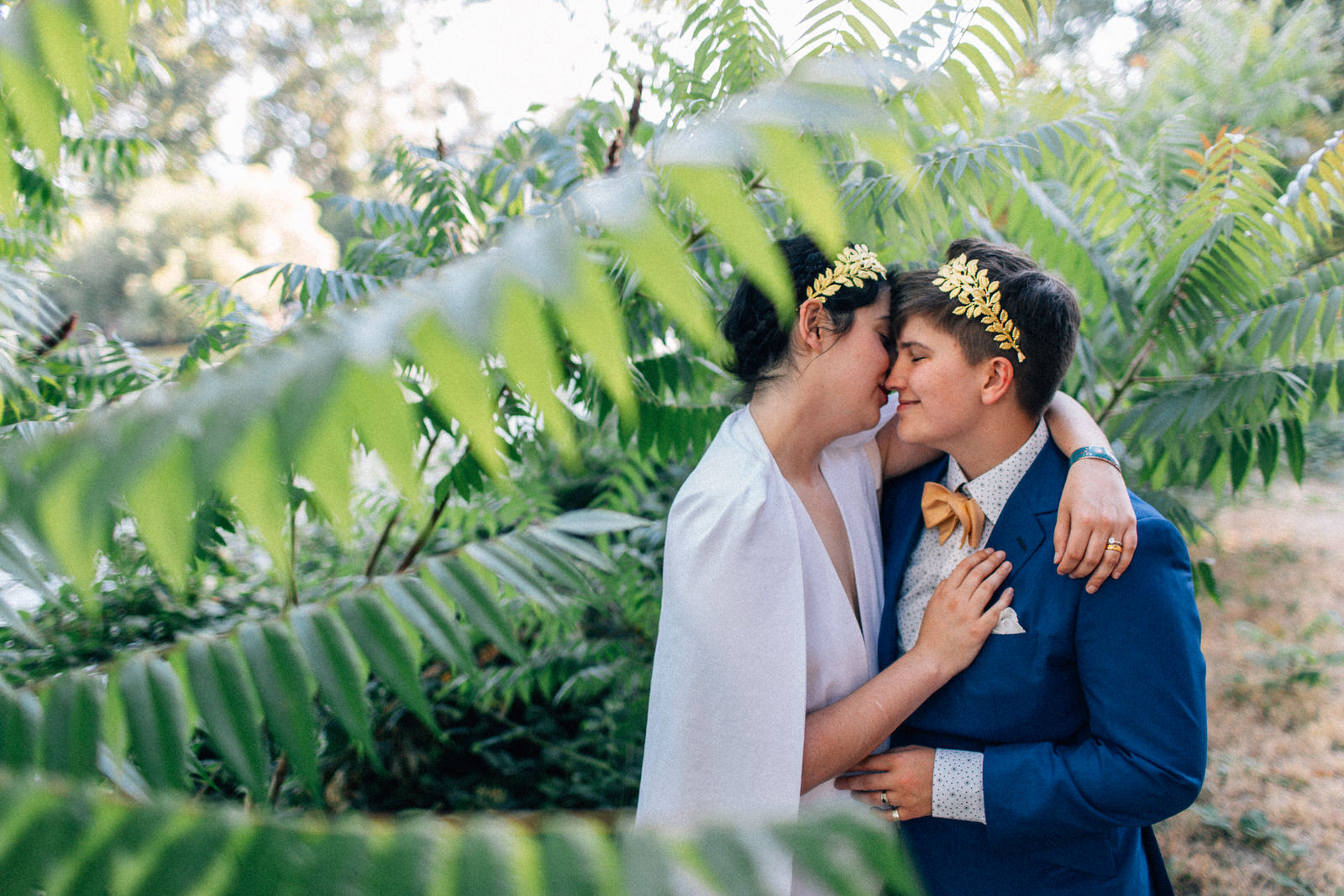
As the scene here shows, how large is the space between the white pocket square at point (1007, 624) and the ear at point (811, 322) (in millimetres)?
758

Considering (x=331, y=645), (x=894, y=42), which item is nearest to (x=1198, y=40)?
(x=894, y=42)

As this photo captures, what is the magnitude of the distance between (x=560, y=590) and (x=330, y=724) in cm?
122

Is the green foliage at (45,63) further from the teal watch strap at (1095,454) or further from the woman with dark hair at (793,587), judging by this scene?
the teal watch strap at (1095,454)

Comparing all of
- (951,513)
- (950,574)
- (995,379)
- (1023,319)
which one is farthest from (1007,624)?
(1023,319)

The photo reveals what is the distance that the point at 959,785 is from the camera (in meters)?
1.68

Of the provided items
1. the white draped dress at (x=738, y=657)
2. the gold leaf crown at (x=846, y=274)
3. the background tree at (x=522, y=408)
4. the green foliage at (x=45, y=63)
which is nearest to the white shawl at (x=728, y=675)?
the white draped dress at (x=738, y=657)

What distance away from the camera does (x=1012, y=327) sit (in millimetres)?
1744

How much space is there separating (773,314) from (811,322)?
0.38ft

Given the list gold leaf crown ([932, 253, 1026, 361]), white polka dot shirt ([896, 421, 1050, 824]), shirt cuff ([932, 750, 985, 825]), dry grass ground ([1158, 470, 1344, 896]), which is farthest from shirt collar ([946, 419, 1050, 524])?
dry grass ground ([1158, 470, 1344, 896])

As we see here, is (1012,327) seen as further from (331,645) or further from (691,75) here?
(331,645)

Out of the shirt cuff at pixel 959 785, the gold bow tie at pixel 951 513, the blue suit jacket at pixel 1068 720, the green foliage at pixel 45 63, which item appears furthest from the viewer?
the gold bow tie at pixel 951 513

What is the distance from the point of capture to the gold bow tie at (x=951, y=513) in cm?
184

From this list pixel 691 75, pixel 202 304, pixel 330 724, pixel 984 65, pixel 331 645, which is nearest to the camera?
pixel 331 645

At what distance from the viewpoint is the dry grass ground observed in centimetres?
347
